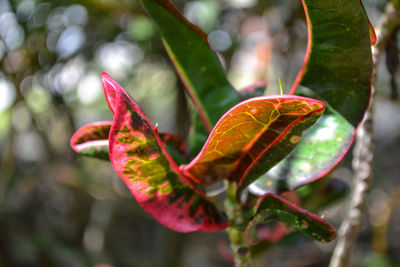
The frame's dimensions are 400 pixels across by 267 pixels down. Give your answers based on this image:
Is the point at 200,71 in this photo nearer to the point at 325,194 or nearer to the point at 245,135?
the point at 245,135

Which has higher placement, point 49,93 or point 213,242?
point 49,93

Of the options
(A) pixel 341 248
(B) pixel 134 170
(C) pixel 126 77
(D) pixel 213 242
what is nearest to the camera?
(B) pixel 134 170

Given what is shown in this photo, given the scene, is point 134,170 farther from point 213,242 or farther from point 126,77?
point 213,242

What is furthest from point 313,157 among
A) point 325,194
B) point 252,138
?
point 325,194

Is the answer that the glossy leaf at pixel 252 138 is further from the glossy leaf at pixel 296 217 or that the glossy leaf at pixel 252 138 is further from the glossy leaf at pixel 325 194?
the glossy leaf at pixel 325 194

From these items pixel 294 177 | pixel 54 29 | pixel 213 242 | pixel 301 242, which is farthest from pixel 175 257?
pixel 294 177

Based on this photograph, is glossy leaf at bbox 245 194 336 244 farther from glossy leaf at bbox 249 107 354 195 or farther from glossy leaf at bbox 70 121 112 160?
glossy leaf at bbox 70 121 112 160

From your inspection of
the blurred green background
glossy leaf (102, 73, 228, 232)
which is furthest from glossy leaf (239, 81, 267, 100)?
the blurred green background
